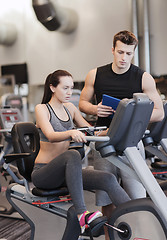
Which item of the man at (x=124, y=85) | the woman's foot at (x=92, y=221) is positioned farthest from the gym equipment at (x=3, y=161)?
Answer: the woman's foot at (x=92, y=221)

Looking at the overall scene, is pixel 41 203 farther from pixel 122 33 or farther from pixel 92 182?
pixel 122 33

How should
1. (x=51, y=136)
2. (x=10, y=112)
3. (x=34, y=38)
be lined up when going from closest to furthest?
(x=51, y=136) → (x=10, y=112) → (x=34, y=38)

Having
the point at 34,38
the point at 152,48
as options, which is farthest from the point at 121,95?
the point at 34,38

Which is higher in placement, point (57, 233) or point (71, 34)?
point (71, 34)

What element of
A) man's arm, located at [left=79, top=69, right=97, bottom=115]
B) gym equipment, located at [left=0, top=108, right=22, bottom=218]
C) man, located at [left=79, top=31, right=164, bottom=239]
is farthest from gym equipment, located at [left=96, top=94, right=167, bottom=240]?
gym equipment, located at [left=0, top=108, right=22, bottom=218]

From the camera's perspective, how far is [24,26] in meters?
8.12

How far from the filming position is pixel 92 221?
6.13 ft

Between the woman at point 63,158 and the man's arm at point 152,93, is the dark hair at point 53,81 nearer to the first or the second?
the woman at point 63,158

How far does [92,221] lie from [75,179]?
0.25 m

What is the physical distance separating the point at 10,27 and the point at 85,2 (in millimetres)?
2168

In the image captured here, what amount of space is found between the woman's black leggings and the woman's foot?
4cm

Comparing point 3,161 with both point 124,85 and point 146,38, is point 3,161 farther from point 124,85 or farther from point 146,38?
point 146,38

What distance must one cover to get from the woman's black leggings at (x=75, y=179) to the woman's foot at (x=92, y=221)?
1.7 inches

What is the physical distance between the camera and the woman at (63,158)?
76.7 inches
